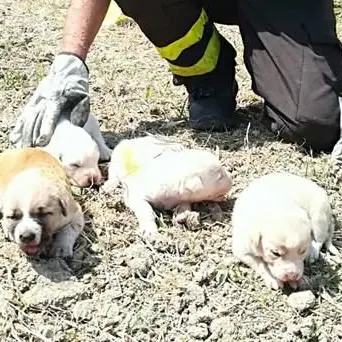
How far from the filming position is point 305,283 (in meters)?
2.90

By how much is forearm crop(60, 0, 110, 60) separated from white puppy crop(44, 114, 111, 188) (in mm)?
319

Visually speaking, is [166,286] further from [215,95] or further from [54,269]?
[215,95]

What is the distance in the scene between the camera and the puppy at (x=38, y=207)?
2.89 m

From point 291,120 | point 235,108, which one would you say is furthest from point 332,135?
point 235,108

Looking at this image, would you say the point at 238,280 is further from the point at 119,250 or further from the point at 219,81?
the point at 219,81

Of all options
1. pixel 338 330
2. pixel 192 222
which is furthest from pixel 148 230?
pixel 338 330

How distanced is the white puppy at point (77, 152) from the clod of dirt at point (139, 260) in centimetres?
44

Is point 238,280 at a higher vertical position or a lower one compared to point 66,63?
lower

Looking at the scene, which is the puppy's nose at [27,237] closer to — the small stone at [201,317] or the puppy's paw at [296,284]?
the small stone at [201,317]

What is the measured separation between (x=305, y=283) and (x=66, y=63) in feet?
4.28

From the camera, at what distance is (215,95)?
13.2 feet

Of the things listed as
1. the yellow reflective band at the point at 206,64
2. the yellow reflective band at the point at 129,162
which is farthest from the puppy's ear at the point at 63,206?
the yellow reflective band at the point at 206,64

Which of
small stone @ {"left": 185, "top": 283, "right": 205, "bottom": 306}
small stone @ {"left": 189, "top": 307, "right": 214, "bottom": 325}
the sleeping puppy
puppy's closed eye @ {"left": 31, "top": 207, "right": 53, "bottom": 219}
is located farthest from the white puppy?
small stone @ {"left": 189, "top": 307, "right": 214, "bottom": 325}

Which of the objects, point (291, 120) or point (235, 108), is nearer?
point (291, 120)
